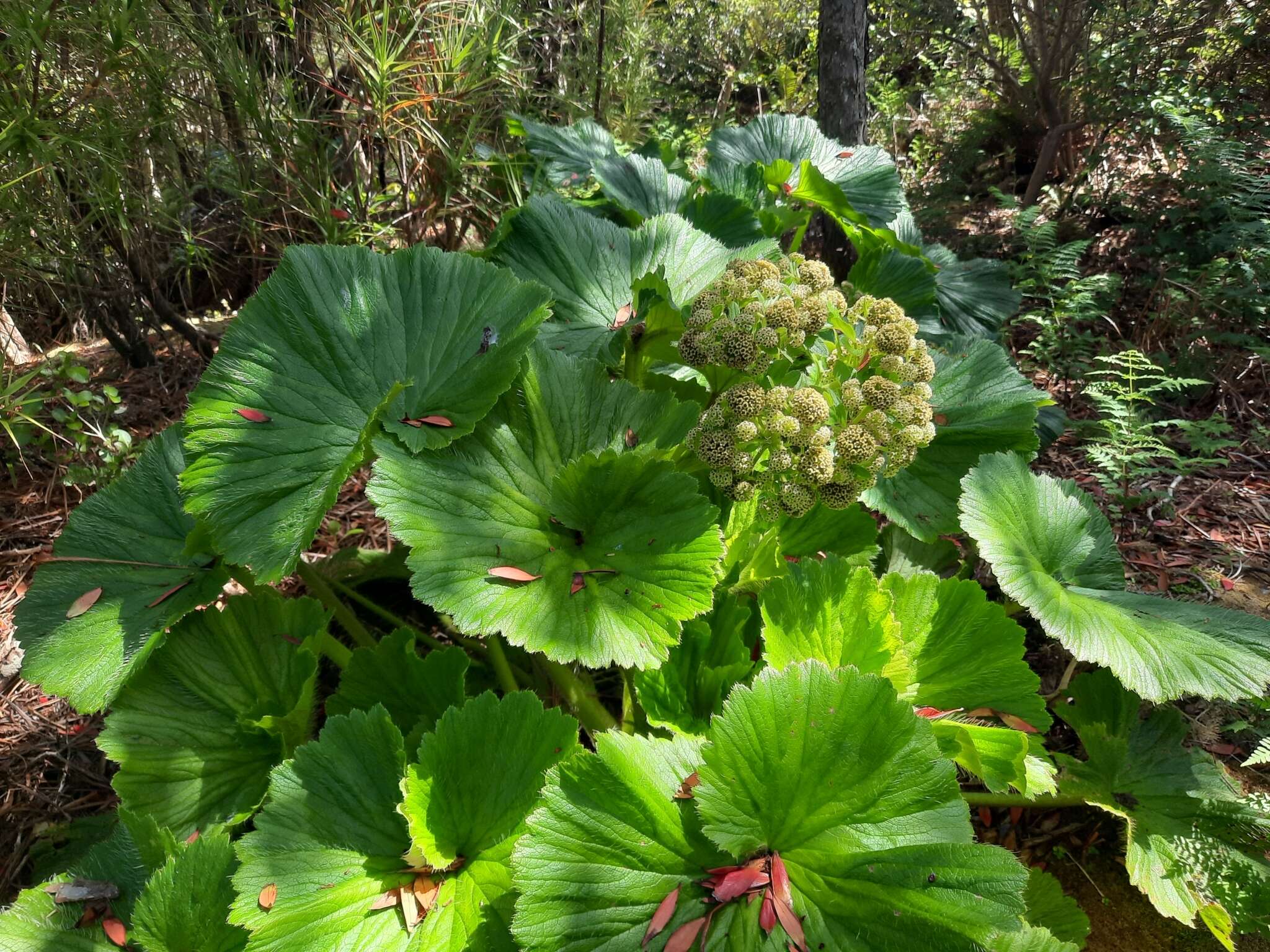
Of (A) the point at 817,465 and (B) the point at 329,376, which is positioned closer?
(A) the point at 817,465

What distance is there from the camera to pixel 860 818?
1078mm

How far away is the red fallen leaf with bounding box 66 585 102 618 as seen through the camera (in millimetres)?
1465

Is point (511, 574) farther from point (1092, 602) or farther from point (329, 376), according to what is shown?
point (1092, 602)

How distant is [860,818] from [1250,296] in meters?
2.75

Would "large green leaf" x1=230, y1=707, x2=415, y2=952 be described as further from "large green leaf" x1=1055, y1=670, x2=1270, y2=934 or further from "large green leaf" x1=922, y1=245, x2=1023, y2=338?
"large green leaf" x1=922, y1=245, x2=1023, y2=338

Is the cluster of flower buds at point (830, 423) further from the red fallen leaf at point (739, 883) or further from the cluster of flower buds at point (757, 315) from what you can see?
the red fallen leaf at point (739, 883)

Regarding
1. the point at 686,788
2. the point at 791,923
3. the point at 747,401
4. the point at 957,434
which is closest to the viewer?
the point at 791,923

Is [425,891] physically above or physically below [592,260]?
below

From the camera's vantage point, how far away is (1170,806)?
4.72 ft

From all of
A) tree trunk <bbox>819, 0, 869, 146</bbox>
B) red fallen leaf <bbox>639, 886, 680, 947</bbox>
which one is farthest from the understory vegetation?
tree trunk <bbox>819, 0, 869, 146</bbox>

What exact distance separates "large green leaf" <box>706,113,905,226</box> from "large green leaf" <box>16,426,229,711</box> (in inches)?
78.4

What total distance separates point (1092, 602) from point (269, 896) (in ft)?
5.03

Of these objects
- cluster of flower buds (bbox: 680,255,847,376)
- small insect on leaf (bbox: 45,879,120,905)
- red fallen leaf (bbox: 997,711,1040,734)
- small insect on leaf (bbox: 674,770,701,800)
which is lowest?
small insect on leaf (bbox: 45,879,120,905)

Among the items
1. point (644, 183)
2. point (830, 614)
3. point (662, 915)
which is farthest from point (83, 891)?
point (644, 183)
